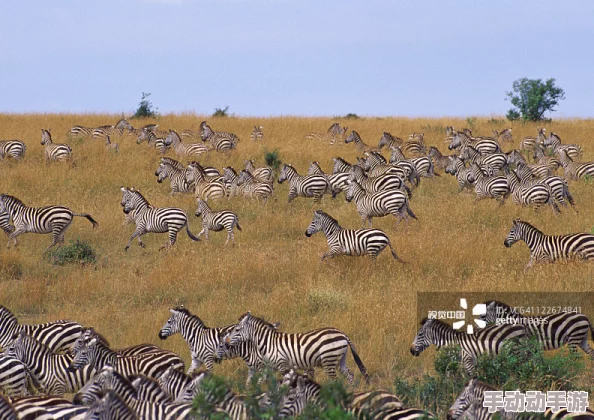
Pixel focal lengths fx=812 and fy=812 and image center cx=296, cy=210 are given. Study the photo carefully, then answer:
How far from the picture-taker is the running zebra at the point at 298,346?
360 inches

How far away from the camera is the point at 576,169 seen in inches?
833

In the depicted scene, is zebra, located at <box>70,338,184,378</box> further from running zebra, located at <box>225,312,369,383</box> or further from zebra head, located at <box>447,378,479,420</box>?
zebra head, located at <box>447,378,479,420</box>

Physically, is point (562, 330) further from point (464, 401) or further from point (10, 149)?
point (10, 149)

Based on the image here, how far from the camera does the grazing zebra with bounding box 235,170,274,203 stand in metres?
19.2

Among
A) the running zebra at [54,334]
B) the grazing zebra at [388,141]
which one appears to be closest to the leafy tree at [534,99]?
the grazing zebra at [388,141]

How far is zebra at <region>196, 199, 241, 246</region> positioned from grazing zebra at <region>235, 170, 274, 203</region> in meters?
2.46

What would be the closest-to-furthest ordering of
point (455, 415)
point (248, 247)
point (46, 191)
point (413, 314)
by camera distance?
point (455, 415) → point (413, 314) → point (248, 247) → point (46, 191)

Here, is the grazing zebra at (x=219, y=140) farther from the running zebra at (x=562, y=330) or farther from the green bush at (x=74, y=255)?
the running zebra at (x=562, y=330)

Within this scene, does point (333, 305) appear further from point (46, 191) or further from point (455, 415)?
point (46, 191)

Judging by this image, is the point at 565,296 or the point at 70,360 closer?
the point at 70,360

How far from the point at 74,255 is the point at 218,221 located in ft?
9.60

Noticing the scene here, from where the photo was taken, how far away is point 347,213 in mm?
18344

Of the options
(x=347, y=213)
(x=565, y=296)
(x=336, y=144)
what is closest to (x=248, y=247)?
(x=347, y=213)

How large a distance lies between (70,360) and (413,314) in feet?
15.4
